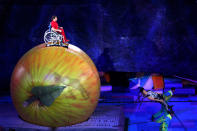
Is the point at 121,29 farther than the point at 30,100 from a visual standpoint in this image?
Yes

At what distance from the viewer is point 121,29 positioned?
19.4 feet

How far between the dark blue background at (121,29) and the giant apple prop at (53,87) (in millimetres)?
2462

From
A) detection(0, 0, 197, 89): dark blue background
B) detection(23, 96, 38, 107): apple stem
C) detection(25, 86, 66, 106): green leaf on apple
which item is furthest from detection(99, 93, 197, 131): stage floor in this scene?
detection(23, 96, 38, 107): apple stem

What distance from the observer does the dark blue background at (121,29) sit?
5.75m

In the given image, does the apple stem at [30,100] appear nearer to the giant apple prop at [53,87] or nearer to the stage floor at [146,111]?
the giant apple prop at [53,87]

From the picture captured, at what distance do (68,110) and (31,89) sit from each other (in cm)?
60

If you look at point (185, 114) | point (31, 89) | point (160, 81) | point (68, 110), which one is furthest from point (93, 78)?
point (160, 81)

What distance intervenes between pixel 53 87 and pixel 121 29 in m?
3.04

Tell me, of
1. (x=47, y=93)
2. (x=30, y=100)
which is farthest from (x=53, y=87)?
(x=30, y=100)

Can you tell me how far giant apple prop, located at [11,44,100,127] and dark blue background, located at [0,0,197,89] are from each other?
8.08 feet

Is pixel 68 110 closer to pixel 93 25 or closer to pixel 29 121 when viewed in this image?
pixel 29 121

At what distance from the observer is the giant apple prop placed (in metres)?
3.37

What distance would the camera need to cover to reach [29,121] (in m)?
3.69

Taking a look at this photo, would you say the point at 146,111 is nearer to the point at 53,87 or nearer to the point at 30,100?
the point at 53,87
